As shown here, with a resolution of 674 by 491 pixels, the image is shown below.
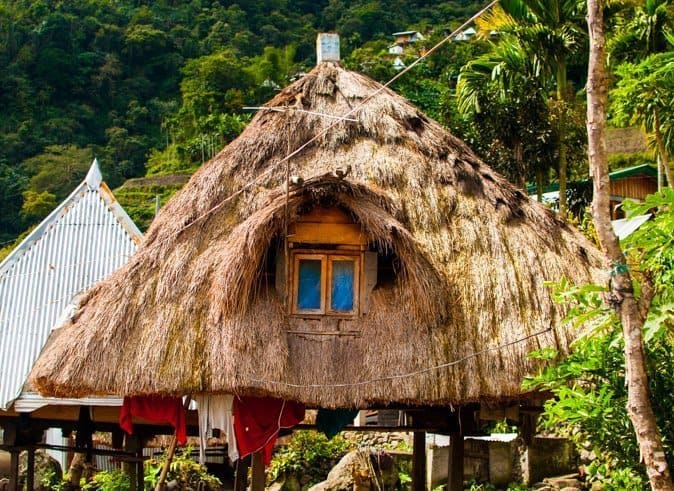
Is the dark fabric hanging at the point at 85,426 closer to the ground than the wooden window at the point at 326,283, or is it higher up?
closer to the ground

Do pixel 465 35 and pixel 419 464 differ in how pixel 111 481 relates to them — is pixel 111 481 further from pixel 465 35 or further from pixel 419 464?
pixel 465 35

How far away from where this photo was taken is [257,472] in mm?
9898

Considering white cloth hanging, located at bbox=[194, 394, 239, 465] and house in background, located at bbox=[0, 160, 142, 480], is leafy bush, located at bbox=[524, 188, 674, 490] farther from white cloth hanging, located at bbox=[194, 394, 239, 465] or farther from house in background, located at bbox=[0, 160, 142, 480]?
house in background, located at bbox=[0, 160, 142, 480]

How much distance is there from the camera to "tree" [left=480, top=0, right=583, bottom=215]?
57.9ft

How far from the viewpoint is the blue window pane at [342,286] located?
31.4 feet

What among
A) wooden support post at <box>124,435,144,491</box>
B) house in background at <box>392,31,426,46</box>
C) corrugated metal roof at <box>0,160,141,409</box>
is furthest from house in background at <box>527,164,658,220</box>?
house in background at <box>392,31,426,46</box>

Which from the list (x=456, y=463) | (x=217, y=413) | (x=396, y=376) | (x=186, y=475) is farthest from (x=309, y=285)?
(x=186, y=475)

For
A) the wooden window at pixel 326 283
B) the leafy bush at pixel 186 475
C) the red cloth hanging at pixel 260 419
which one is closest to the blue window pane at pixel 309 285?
the wooden window at pixel 326 283

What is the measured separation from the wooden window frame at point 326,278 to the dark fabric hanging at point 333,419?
1.00 m

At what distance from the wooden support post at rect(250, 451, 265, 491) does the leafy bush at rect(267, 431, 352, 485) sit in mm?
4808

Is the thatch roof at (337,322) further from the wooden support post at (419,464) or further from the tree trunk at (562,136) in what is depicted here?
the tree trunk at (562,136)

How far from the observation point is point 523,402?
9852 mm

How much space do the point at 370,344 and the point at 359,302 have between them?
48cm

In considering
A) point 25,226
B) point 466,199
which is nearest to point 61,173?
point 25,226
